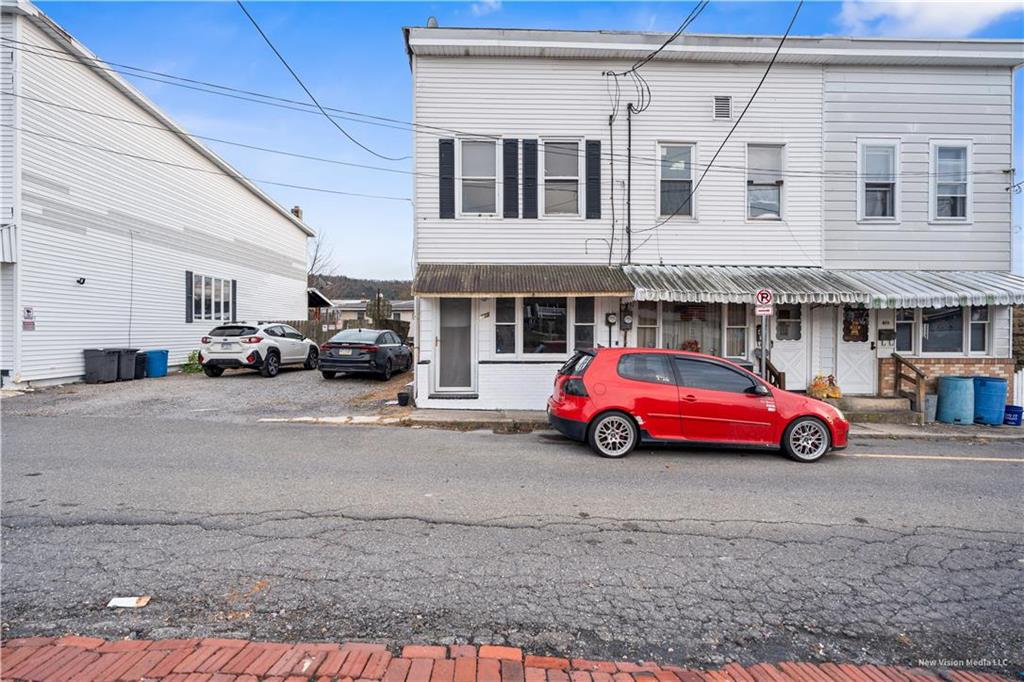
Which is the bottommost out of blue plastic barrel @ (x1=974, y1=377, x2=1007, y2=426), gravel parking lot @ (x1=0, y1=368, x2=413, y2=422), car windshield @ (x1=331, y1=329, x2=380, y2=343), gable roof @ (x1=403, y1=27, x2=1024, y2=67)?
gravel parking lot @ (x1=0, y1=368, x2=413, y2=422)

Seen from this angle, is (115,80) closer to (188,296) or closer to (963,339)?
(188,296)

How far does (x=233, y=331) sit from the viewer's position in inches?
619

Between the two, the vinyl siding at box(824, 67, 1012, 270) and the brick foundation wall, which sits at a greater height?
the vinyl siding at box(824, 67, 1012, 270)

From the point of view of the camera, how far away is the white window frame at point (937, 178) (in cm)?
1191

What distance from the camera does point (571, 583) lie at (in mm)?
3617

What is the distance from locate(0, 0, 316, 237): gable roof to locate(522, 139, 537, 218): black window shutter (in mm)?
12391

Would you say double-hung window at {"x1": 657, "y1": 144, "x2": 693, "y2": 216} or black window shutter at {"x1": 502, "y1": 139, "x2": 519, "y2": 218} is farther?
double-hung window at {"x1": 657, "y1": 144, "x2": 693, "y2": 216}

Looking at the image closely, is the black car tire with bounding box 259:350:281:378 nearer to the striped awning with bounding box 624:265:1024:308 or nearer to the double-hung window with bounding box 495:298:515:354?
the double-hung window with bounding box 495:298:515:354

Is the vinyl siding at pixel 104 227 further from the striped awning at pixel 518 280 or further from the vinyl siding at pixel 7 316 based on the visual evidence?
the striped awning at pixel 518 280

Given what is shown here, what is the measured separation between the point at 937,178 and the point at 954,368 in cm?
424

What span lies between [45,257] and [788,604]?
17.3 m

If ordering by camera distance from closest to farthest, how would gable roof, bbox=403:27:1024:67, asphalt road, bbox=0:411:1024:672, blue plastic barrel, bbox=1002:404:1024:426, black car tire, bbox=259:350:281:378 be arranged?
asphalt road, bbox=0:411:1024:672 < blue plastic barrel, bbox=1002:404:1024:426 < gable roof, bbox=403:27:1024:67 < black car tire, bbox=259:350:281:378

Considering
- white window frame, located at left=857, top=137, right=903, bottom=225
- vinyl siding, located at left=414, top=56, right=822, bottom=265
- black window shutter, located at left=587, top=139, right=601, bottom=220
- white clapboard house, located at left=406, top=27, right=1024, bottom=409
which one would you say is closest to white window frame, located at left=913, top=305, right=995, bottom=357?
white clapboard house, located at left=406, top=27, right=1024, bottom=409

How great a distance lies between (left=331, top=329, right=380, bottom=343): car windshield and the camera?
15.4 metres
